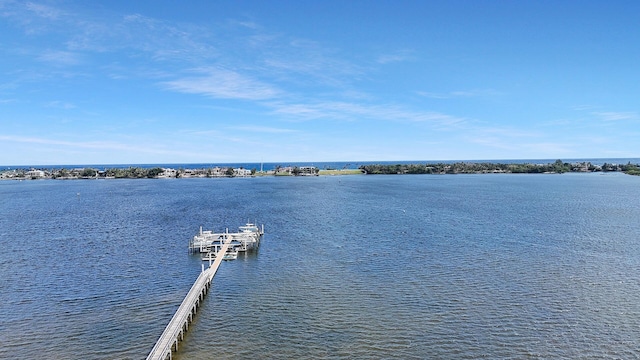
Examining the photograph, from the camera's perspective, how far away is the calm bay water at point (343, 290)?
23.9 meters

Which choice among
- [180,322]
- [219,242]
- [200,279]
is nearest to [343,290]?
[200,279]

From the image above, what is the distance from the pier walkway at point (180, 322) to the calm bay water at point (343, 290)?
0.67 m

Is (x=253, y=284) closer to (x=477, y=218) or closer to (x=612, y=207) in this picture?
(x=477, y=218)

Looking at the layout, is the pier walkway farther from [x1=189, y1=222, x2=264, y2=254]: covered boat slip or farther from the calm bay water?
→ [x1=189, y1=222, x2=264, y2=254]: covered boat slip

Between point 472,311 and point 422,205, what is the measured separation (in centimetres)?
5439

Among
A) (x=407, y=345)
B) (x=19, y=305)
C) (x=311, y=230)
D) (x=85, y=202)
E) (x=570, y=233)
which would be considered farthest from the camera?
(x=85, y=202)

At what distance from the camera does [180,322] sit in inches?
996

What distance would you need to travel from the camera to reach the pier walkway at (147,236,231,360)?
2195 centimetres

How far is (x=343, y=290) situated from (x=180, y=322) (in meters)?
12.1

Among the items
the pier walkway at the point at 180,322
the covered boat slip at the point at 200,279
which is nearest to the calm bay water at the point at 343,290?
the pier walkway at the point at 180,322

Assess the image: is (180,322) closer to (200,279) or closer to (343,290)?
(200,279)

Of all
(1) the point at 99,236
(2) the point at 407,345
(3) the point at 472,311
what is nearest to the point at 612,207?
(3) the point at 472,311

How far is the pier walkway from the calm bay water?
673 millimetres

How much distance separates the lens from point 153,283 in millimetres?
34562
